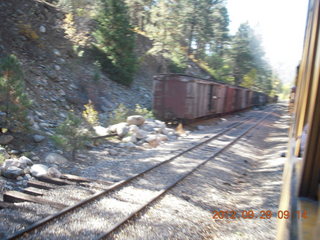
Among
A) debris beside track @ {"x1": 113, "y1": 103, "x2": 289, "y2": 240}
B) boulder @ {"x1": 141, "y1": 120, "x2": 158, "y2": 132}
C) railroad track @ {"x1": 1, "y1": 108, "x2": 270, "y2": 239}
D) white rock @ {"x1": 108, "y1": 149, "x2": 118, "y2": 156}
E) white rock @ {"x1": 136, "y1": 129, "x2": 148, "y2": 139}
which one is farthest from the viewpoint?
boulder @ {"x1": 141, "y1": 120, "x2": 158, "y2": 132}

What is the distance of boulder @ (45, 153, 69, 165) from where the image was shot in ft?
26.0

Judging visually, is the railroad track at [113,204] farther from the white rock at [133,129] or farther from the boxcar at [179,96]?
the boxcar at [179,96]

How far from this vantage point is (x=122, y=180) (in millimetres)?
6574

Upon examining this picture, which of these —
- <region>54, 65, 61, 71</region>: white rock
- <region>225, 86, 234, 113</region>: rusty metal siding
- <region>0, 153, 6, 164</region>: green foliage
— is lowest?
<region>0, 153, 6, 164</region>: green foliage

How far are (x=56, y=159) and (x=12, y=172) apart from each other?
69.3 inches

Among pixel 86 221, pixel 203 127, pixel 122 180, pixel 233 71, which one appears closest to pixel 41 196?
pixel 86 221

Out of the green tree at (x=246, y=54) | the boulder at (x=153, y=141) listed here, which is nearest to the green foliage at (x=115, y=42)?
the boulder at (x=153, y=141)

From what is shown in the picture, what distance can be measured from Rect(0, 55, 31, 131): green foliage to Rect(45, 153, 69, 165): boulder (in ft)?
5.33

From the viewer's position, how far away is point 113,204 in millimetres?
5281

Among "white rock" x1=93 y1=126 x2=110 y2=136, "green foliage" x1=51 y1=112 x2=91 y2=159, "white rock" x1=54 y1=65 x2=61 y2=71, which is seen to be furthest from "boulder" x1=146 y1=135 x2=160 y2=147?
"white rock" x1=54 y1=65 x2=61 y2=71

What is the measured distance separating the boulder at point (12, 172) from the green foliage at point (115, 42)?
15180 mm

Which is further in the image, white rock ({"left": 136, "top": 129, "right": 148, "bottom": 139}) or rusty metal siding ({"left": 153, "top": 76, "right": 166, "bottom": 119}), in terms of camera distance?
rusty metal siding ({"left": 153, "top": 76, "right": 166, "bottom": 119})

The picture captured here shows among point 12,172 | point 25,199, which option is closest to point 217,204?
point 25,199

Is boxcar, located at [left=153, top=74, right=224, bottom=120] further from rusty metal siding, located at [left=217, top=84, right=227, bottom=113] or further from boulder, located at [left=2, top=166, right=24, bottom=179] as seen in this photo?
boulder, located at [left=2, top=166, right=24, bottom=179]
